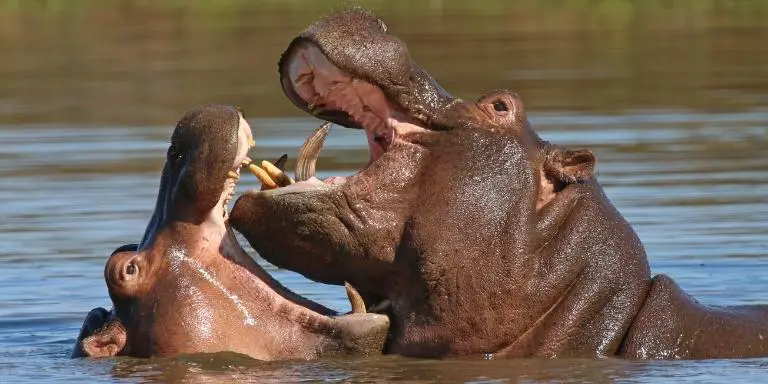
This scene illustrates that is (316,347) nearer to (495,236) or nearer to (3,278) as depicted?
(495,236)

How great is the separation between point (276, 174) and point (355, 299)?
0.55 metres

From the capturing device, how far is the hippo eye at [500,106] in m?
6.90

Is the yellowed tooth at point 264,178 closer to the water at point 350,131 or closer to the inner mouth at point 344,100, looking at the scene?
the inner mouth at point 344,100

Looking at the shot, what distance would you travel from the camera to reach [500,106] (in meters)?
6.91

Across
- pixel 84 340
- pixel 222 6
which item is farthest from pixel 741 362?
pixel 222 6

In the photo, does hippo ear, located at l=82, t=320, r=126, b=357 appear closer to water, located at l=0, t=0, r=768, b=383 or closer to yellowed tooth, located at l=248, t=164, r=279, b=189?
water, located at l=0, t=0, r=768, b=383

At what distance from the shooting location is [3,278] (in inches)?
387

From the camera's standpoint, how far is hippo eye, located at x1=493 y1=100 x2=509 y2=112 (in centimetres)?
690

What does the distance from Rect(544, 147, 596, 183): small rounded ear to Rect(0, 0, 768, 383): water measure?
700 mm

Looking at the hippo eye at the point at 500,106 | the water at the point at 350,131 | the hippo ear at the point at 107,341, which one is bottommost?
the water at the point at 350,131

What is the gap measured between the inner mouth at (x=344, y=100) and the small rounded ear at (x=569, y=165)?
0.51 metres

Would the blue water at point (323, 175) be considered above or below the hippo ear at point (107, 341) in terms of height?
below

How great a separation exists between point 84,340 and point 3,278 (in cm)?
291

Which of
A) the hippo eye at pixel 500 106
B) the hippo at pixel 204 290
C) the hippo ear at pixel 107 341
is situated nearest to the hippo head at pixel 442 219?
the hippo eye at pixel 500 106
